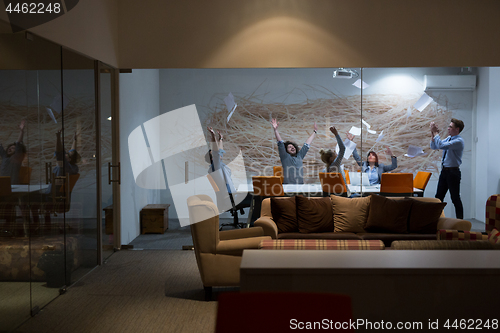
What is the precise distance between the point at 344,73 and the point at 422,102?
1178 mm

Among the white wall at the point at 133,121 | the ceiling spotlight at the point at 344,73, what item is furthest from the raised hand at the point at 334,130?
the white wall at the point at 133,121

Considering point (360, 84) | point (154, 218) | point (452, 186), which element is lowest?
point (154, 218)

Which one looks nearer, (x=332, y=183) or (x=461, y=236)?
(x=461, y=236)

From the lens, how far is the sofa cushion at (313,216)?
4840 mm

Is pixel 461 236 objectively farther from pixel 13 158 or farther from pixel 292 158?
pixel 292 158

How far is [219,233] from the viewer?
410cm

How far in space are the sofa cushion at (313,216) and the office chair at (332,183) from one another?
3.96ft

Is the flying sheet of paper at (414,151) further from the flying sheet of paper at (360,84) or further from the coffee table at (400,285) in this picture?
the coffee table at (400,285)

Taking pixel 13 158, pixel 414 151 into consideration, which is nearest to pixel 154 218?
pixel 13 158

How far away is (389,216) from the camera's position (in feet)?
15.7

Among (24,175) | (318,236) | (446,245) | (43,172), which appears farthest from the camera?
(318,236)

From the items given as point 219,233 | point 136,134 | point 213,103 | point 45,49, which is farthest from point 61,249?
point 213,103

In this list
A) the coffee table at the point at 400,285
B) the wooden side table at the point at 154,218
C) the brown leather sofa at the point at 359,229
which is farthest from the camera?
the wooden side table at the point at 154,218

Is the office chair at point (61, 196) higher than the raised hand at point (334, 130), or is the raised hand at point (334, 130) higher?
the raised hand at point (334, 130)
